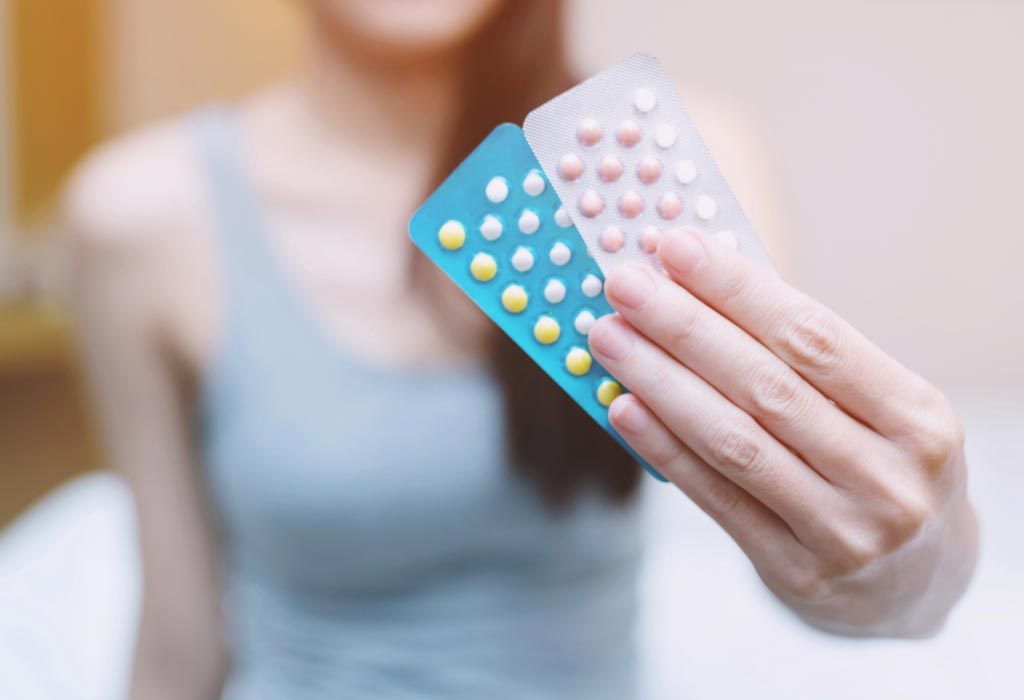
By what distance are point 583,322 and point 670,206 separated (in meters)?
0.04

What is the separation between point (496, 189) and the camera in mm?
271

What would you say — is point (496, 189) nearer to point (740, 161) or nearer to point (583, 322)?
point (583, 322)

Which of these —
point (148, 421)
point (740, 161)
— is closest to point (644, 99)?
point (740, 161)

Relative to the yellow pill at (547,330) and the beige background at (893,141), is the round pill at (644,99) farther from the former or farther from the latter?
the beige background at (893,141)

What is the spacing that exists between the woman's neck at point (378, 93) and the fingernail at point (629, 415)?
0.24 m

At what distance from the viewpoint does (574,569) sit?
1.54 ft

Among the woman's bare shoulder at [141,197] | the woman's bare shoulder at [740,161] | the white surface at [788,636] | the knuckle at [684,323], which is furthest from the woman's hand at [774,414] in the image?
the woman's bare shoulder at [141,197]

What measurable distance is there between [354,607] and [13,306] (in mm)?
719

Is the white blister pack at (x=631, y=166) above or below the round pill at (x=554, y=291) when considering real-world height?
above

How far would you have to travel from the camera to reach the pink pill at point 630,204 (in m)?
0.26

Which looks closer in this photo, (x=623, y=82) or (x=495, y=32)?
(x=623, y=82)

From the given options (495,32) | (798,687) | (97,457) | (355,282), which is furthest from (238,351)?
(97,457)

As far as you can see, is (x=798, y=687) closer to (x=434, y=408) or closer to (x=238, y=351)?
(x=434, y=408)

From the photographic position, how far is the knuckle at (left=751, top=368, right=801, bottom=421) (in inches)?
9.4
